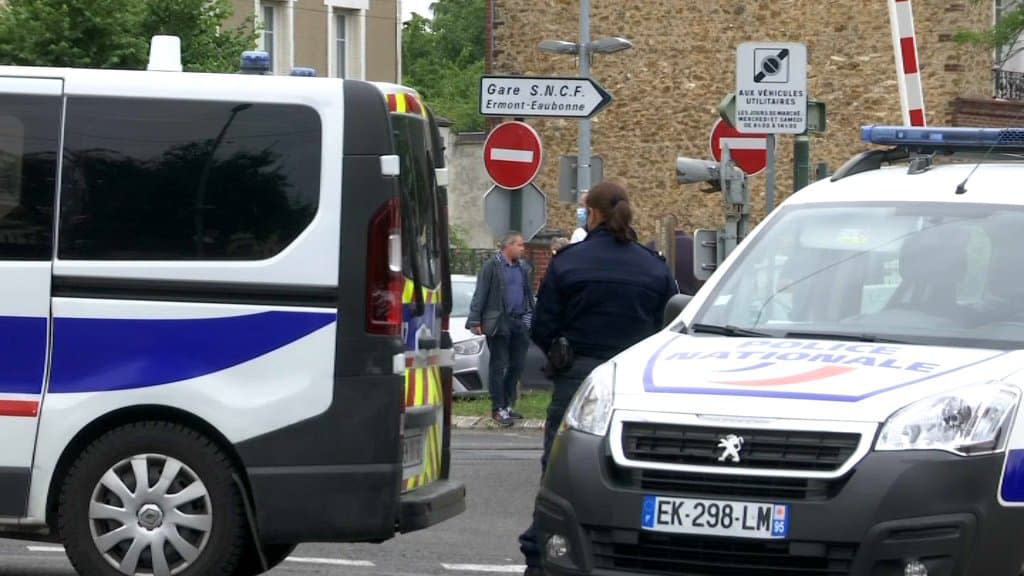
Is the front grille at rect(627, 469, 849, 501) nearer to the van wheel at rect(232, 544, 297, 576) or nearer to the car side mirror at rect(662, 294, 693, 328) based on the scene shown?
the car side mirror at rect(662, 294, 693, 328)

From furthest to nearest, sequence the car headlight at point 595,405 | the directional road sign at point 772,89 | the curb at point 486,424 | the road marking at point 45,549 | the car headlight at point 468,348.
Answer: the car headlight at point 468,348, the curb at point 486,424, the directional road sign at point 772,89, the road marking at point 45,549, the car headlight at point 595,405

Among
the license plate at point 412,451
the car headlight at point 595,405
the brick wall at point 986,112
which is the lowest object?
the license plate at point 412,451

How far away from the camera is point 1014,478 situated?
6.63m

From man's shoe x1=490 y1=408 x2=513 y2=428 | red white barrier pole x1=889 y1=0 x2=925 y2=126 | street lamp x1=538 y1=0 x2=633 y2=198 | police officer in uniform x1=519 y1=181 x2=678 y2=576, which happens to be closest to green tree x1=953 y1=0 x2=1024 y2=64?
street lamp x1=538 y1=0 x2=633 y2=198

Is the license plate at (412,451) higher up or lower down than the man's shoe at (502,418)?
higher up

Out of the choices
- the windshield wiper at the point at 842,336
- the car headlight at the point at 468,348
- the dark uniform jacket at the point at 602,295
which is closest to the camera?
the windshield wiper at the point at 842,336

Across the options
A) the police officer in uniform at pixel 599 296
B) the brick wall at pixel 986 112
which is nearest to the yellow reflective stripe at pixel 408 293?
the police officer in uniform at pixel 599 296

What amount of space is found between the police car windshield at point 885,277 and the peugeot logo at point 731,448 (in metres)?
1.03

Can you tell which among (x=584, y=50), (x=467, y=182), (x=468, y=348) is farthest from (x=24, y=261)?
(x=467, y=182)

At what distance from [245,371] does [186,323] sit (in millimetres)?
310

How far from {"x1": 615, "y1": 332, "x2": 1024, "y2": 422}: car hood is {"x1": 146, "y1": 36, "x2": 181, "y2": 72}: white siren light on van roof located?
Result: 2671 mm

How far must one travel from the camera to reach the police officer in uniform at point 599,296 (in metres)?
9.27

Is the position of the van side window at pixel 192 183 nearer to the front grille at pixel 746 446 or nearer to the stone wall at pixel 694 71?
the front grille at pixel 746 446

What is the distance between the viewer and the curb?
741 inches
